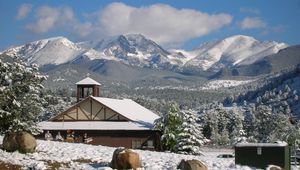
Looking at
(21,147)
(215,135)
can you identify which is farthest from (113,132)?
(215,135)

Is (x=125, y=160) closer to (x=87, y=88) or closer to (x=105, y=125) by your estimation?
(x=105, y=125)

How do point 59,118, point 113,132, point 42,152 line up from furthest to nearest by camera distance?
point 59,118, point 113,132, point 42,152

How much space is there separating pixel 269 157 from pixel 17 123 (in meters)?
14.5

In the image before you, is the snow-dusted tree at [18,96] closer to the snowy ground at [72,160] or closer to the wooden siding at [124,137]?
the snowy ground at [72,160]

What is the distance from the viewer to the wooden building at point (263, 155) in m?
30.6

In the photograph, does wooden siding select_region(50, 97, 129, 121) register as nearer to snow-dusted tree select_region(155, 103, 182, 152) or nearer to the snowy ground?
snow-dusted tree select_region(155, 103, 182, 152)

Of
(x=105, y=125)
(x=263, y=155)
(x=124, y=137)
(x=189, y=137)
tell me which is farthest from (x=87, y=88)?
(x=263, y=155)

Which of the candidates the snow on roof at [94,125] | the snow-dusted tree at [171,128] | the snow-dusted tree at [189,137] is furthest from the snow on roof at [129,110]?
the snow-dusted tree at [189,137]

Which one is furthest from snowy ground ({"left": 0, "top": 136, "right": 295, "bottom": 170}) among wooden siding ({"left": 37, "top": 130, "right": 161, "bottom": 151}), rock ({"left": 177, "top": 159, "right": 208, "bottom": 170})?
wooden siding ({"left": 37, "top": 130, "right": 161, "bottom": 151})

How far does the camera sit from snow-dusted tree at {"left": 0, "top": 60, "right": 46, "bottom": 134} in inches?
1182

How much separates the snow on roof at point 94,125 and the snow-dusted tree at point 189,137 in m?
6.51

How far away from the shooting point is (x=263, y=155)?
3092 cm

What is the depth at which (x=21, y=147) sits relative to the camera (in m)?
27.0

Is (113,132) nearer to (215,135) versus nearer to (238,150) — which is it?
(238,150)
